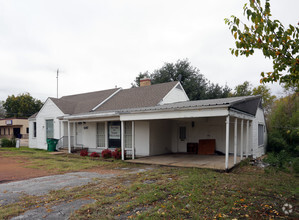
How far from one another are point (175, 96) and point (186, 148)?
437 cm

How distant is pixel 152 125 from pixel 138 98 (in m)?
3.77

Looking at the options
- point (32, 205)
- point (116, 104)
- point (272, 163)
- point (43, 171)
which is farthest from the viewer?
point (116, 104)

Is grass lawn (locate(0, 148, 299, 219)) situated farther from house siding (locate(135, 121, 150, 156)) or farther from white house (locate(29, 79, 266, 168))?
house siding (locate(135, 121, 150, 156))

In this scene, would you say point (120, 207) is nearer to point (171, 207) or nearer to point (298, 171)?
point (171, 207)

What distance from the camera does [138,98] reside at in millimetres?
17312

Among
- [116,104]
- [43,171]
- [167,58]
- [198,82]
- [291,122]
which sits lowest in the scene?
[43,171]

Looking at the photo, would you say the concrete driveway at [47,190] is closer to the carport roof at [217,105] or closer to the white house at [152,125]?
the carport roof at [217,105]

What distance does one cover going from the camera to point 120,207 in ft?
17.0

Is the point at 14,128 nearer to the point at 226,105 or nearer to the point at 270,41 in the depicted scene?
the point at 226,105

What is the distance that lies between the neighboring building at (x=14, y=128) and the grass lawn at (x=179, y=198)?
123ft

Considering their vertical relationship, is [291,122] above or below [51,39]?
below

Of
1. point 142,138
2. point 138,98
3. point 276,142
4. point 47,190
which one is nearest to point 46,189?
point 47,190

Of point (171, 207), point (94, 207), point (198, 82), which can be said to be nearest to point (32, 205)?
point (94, 207)

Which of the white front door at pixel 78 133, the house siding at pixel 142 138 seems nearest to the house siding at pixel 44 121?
the white front door at pixel 78 133
